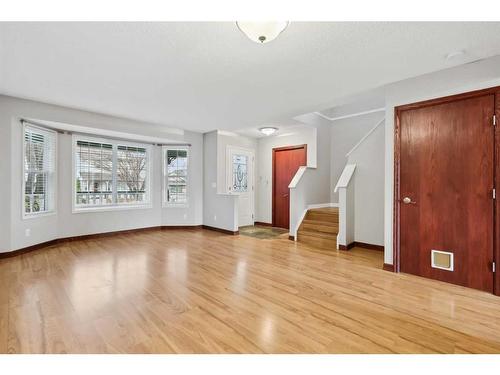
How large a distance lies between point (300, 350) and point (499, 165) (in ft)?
8.99

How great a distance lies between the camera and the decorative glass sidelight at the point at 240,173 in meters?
6.57

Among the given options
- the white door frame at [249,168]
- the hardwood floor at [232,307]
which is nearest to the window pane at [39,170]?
the hardwood floor at [232,307]

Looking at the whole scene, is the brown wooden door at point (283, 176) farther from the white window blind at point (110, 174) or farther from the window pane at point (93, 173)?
the window pane at point (93, 173)

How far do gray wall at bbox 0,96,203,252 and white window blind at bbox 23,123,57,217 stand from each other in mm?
116

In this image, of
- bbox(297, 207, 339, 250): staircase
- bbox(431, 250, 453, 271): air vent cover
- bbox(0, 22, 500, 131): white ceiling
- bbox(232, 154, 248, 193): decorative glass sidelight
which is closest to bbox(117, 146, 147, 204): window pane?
bbox(0, 22, 500, 131): white ceiling

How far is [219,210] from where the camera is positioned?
5906 mm

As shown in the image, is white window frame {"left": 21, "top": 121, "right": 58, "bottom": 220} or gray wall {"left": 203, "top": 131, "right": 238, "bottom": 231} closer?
white window frame {"left": 21, "top": 121, "right": 58, "bottom": 220}

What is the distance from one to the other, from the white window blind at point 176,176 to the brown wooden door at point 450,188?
4.71 meters

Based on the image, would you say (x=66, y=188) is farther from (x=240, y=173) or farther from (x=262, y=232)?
(x=262, y=232)

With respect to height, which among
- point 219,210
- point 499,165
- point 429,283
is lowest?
point 429,283

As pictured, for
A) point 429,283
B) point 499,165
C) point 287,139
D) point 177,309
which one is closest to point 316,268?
point 429,283

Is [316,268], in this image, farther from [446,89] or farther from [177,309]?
[446,89]

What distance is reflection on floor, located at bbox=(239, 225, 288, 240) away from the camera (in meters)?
5.52

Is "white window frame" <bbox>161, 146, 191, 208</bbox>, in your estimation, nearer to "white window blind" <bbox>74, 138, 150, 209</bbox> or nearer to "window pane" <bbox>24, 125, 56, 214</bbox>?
"white window blind" <bbox>74, 138, 150, 209</bbox>
